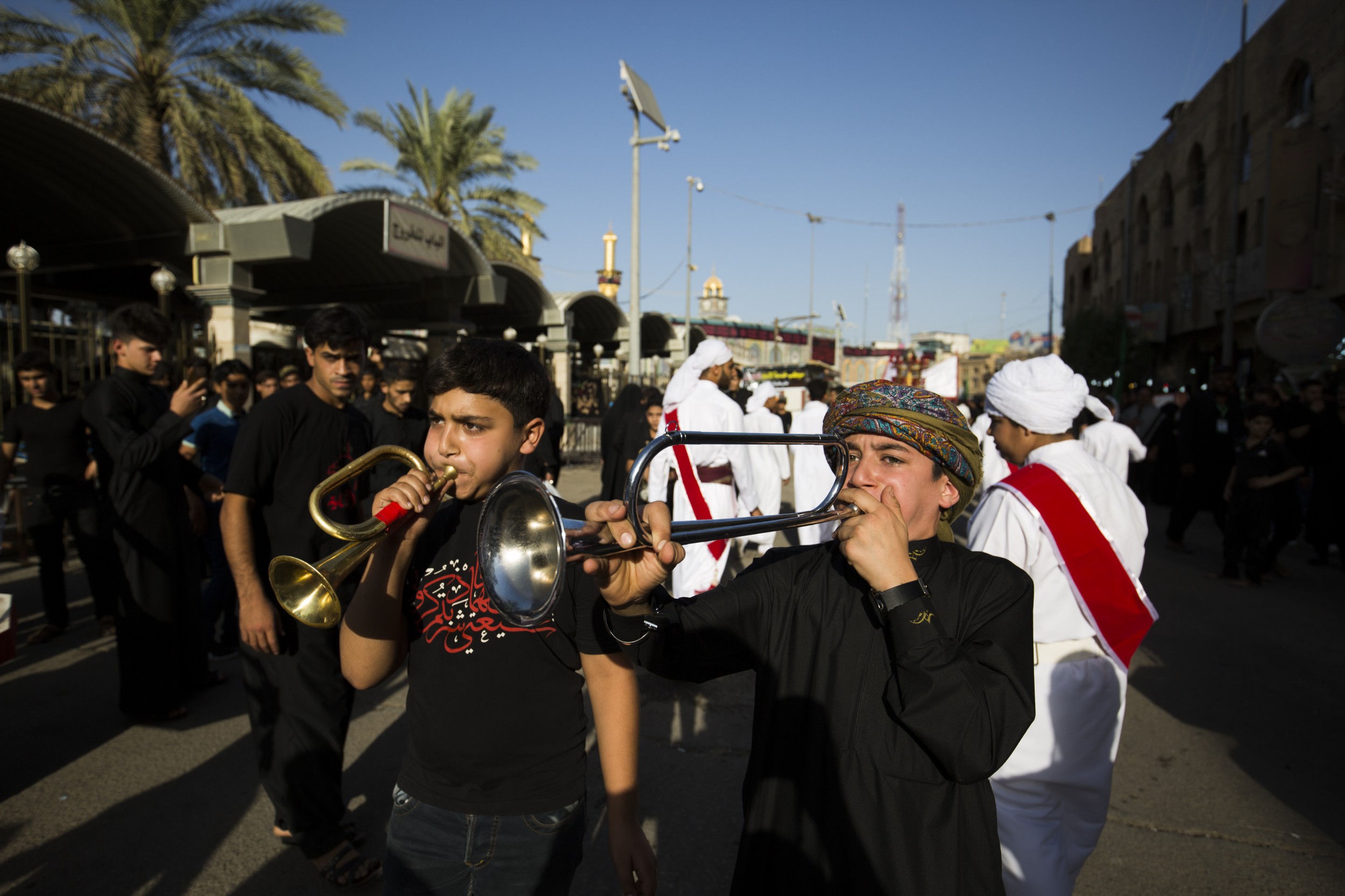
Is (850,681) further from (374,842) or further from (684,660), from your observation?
(374,842)

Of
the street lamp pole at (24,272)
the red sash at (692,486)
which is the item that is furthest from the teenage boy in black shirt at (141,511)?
the street lamp pole at (24,272)

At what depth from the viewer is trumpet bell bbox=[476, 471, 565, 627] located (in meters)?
1.57

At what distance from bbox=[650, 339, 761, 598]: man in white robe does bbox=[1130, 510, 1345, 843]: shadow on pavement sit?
9.58 ft

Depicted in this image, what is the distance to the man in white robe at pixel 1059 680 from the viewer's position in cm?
229

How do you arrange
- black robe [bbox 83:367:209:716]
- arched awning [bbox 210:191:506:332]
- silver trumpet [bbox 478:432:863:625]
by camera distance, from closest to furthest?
silver trumpet [bbox 478:432:863:625] → black robe [bbox 83:367:209:716] → arched awning [bbox 210:191:506:332]

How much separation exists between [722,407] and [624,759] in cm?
411

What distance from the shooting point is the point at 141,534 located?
4133mm

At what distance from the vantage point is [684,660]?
1.73 metres

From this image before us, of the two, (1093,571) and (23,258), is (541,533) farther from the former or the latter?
(23,258)

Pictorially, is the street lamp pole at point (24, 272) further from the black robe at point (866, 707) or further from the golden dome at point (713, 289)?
the golden dome at point (713, 289)

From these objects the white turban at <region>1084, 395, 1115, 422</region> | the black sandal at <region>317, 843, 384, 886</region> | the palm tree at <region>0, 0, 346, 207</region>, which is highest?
the palm tree at <region>0, 0, 346, 207</region>

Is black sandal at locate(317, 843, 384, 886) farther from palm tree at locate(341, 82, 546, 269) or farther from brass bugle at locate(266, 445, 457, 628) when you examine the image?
palm tree at locate(341, 82, 546, 269)

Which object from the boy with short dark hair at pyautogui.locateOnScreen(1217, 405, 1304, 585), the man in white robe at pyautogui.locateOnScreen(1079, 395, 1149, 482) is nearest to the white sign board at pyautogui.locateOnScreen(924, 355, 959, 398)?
the man in white robe at pyautogui.locateOnScreen(1079, 395, 1149, 482)

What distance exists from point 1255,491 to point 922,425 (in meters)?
7.53
